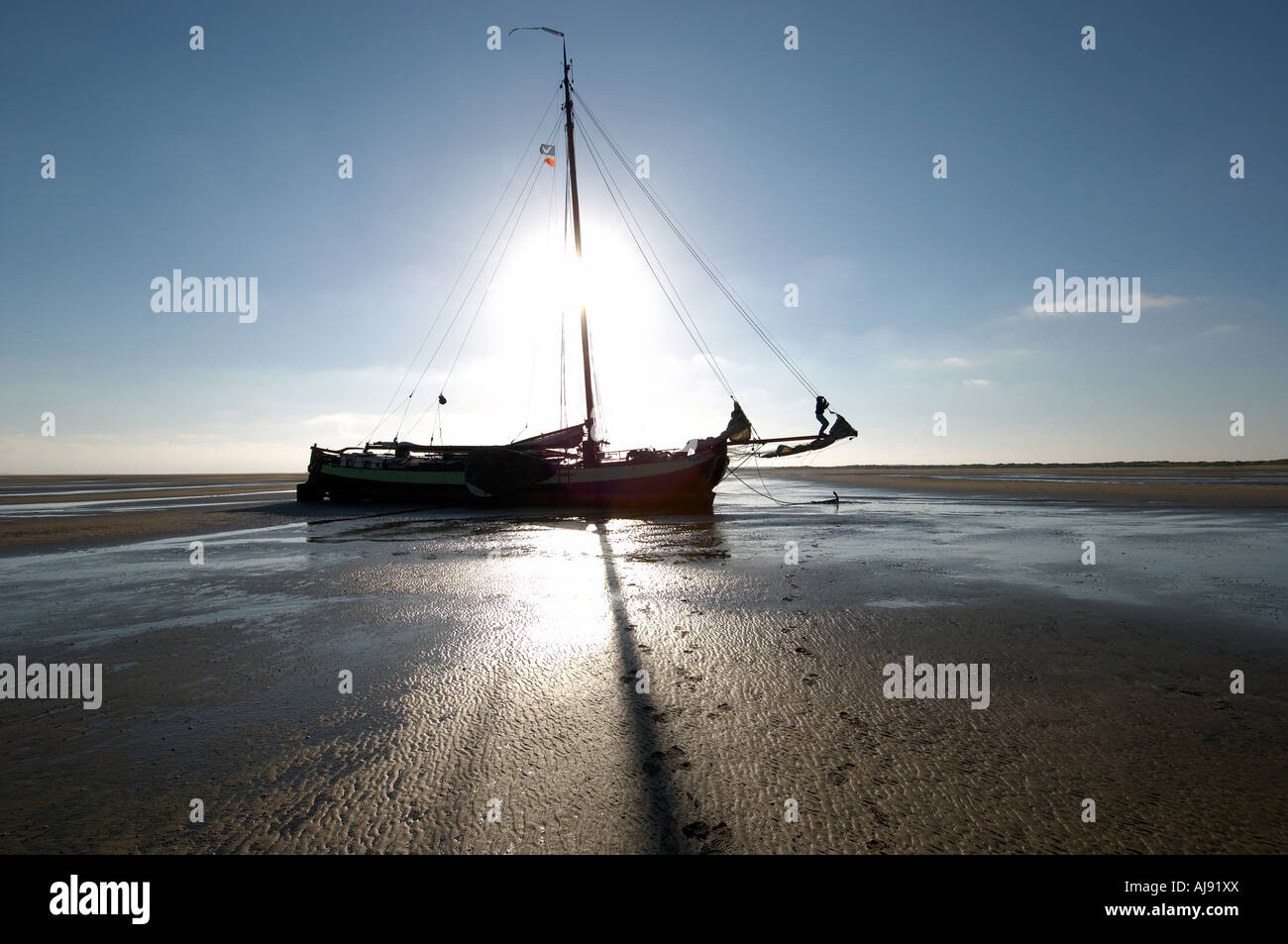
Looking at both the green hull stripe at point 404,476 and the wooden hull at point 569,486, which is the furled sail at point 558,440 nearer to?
the wooden hull at point 569,486

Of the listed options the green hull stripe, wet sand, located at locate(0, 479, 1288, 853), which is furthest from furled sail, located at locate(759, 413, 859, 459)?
the green hull stripe

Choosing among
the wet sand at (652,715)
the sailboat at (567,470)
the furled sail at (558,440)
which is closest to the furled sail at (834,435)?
the sailboat at (567,470)

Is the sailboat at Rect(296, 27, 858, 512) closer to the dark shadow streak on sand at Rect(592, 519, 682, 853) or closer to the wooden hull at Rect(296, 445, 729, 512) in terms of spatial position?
the wooden hull at Rect(296, 445, 729, 512)

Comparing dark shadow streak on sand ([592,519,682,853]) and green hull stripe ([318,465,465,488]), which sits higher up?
green hull stripe ([318,465,465,488])

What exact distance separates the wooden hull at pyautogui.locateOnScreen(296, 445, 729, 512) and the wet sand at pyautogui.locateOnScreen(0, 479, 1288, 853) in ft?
58.5

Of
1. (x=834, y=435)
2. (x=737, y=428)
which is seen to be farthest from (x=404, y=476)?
(x=834, y=435)

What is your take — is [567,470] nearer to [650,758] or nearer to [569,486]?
[569,486]

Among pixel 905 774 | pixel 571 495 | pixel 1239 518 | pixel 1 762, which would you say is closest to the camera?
pixel 905 774

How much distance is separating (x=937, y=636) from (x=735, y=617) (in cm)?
238

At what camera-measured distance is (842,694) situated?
185 inches

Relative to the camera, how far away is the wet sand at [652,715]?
9.55 feet

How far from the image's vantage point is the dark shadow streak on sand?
112 inches
